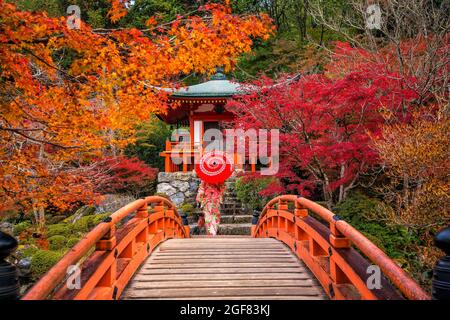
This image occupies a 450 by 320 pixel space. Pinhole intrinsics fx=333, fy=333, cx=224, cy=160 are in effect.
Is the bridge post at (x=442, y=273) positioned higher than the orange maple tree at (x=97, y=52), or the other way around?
the orange maple tree at (x=97, y=52)

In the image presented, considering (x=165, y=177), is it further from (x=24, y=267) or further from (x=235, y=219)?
(x=24, y=267)

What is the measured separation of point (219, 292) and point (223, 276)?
511 millimetres

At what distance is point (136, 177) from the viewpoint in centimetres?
1702

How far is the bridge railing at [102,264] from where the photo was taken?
225 centimetres

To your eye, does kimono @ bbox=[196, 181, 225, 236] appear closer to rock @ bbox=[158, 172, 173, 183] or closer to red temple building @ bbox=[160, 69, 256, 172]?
red temple building @ bbox=[160, 69, 256, 172]

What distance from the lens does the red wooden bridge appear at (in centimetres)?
252

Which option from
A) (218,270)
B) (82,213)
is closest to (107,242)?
(218,270)

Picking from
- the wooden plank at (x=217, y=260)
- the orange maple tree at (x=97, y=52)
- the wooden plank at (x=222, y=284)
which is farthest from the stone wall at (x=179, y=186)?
the wooden plank at (x=222, y=284)

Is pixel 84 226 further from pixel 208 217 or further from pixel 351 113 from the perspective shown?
pixel 351 113

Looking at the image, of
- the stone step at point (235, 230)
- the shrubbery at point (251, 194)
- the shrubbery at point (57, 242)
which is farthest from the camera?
the shrubbery at point (251, 194)

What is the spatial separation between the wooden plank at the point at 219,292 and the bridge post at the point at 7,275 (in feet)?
5.86

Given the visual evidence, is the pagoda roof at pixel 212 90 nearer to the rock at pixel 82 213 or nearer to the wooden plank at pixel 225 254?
the rock at pixel 82 213

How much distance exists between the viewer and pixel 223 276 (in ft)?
13.1
